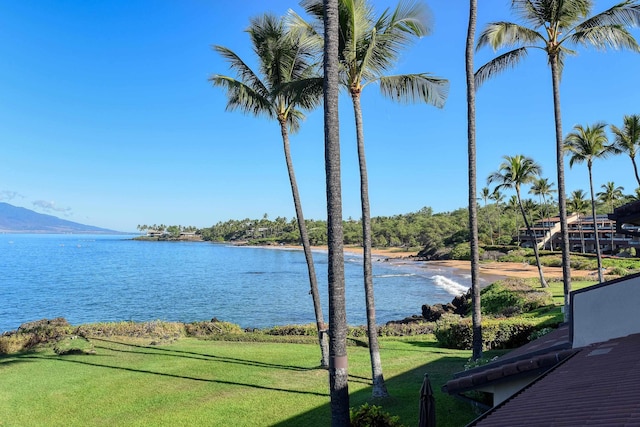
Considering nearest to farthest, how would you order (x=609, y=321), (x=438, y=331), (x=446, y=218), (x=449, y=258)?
(x=609, y=321) → (x=438, y=331) → (x=449, y=258) → (x=446, y=218)

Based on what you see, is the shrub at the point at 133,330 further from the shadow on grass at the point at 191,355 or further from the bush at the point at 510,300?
the bush at the point at 510,300

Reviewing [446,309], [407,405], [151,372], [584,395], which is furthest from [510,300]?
[584,395]

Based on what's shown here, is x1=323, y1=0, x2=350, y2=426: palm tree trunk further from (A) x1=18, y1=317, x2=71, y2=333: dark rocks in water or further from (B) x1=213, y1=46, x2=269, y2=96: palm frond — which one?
(A) x1=18, y1=317, x2=71, y2=333: dark rocks in water

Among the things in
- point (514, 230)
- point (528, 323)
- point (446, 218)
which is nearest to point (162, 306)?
point (528, 323)

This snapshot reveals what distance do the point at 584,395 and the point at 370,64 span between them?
30.6 ft

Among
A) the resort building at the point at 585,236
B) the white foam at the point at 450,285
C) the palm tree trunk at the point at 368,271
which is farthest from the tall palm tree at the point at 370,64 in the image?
the resort building at the point at 585,236

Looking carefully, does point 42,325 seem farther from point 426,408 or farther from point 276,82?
point 426,408

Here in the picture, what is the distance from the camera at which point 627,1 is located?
1264 centimetres

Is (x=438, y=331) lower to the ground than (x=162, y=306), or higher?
higher

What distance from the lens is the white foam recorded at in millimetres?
48969

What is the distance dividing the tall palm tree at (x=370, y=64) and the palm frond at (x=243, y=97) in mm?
3890

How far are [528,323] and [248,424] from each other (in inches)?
438

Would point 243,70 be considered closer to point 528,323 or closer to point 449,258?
point 528,323

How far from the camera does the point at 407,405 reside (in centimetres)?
998
